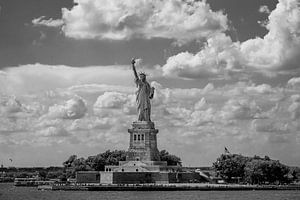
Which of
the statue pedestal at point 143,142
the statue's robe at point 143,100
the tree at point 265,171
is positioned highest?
the statue's robe at point 143,100

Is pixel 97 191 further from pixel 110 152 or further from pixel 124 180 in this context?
pixel 110 152

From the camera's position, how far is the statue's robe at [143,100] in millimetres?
102250

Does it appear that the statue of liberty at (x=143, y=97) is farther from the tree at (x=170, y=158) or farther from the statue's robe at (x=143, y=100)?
the tree at (x=170, y=158)

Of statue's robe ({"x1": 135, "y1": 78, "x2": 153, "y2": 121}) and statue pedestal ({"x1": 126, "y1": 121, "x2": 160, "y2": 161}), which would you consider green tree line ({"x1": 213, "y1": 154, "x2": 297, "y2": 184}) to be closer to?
statue pedestal ({"x1": 126, "y1": 121, "x2": 160, "y2": 161})

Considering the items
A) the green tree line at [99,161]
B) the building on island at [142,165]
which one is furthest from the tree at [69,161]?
the building on island at [142,165]

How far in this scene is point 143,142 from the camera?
99.9 m

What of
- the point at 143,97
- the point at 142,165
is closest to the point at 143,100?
the point at 143,97

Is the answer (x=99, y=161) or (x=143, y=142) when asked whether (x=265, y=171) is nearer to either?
(x=143, y=142)

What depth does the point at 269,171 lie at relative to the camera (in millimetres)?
100062

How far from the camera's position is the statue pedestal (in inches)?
3900

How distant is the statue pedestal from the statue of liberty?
1.55m

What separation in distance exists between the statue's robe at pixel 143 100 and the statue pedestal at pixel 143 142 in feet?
4.81

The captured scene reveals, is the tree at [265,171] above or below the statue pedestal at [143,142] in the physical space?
below

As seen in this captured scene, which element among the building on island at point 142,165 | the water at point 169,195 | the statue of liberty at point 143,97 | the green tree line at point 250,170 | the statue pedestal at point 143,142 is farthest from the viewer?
the statue of liberty at point 143,97
